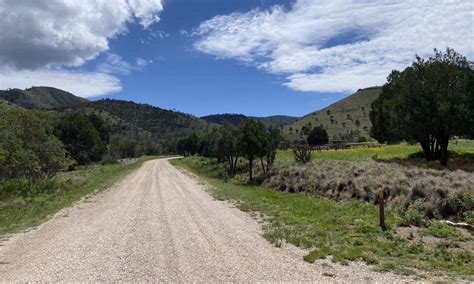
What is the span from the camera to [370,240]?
11195mm

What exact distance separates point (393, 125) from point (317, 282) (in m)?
35.3

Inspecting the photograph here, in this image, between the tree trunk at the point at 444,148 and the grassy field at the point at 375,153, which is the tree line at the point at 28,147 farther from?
the tree trunk at the point at 444,148

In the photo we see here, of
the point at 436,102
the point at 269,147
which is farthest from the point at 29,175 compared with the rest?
the point at 436,102

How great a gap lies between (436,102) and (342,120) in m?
138

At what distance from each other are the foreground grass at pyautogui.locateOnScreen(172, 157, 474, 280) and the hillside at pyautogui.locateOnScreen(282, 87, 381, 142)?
118m

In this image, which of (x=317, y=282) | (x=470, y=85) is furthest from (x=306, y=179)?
(x=317, y=282)

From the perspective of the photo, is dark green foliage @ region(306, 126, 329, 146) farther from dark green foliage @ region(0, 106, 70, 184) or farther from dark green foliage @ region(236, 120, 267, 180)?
dark green foliage @ region(0, 106, 70, 184)

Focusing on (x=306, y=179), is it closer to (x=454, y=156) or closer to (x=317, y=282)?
(x=454, y=156)

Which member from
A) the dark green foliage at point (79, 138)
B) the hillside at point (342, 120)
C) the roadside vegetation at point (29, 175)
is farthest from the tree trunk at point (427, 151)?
the hillside at point (342, 120)

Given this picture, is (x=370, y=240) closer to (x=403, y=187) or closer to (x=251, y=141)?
(x=403, y=187)

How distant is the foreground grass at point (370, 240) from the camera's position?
8.70 metres

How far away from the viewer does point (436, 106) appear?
35.0 meters

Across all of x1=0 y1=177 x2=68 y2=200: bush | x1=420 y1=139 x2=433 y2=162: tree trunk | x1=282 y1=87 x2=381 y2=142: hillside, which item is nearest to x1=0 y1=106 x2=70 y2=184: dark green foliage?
x1=0 y1=177 x2=68 y2=200: bush

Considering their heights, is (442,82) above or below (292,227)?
above
